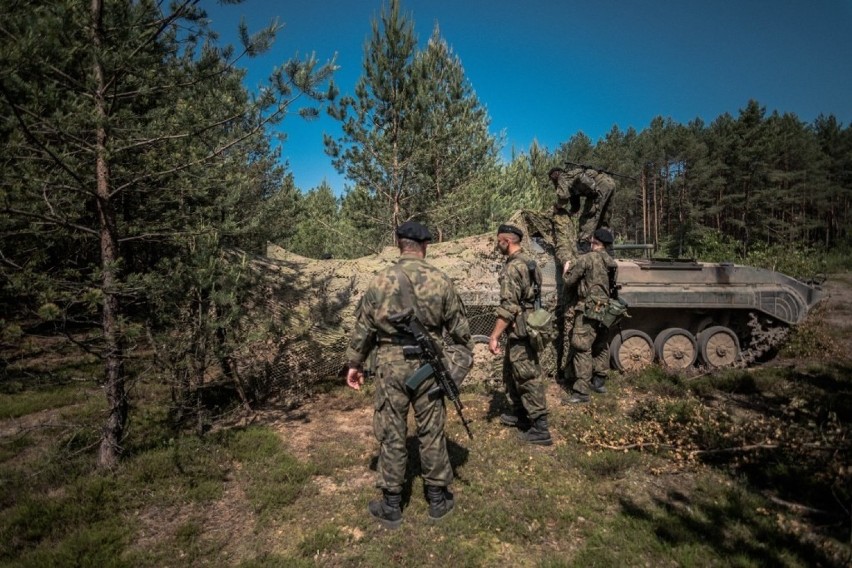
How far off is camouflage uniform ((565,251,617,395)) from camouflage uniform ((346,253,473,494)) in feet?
10.4

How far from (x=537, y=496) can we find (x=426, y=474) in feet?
3.89

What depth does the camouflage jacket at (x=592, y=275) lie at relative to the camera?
611cm

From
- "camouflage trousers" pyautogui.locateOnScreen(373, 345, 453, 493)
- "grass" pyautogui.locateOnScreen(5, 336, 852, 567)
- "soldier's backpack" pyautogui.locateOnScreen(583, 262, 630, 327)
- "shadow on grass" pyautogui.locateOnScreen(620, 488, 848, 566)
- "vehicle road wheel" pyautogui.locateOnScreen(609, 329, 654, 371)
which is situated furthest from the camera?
"vehicle road wheel" pyautogui.locateOnScreen(609, 329, 654, 371)

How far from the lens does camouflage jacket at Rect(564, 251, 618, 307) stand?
6.11 meters

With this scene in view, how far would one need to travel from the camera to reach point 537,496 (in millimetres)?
4012

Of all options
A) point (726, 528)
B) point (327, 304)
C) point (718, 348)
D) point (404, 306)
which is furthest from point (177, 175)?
point (718, 348)

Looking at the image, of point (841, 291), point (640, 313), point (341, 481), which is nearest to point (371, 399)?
point (341, 481)

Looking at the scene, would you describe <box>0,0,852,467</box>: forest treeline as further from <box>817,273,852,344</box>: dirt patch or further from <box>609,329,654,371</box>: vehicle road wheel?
<box>609,329,654,371</box>: vehicle road wheel

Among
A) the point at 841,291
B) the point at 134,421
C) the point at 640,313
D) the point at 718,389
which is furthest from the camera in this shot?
the point at 841,291

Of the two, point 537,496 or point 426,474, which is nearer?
point 426,474

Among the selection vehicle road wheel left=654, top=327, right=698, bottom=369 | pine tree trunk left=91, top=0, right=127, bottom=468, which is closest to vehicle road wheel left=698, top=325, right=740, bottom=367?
vehicle road wheel left=654, top=327, right=698, bottom=369

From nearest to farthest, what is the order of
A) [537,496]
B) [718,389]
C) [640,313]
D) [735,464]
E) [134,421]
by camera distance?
1. [537,496]
2. [735,464]
3. [134,421]
4. [718,389]
5. [640,313]

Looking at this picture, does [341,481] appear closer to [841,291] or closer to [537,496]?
[537,496]

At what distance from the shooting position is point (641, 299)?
23.4 feet
